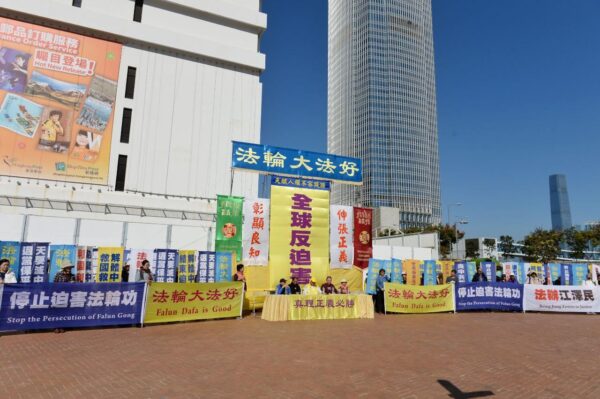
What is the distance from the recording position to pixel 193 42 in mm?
26016

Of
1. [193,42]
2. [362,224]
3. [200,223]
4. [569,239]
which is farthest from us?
[569,239]

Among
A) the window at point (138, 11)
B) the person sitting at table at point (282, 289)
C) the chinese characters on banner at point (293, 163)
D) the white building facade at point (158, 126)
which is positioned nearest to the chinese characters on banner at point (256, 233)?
the chinese characters on banner at point (293, 163)

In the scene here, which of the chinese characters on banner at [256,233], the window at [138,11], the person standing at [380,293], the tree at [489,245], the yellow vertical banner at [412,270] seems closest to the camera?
the person standing at [380,293]

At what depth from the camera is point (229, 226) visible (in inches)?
642

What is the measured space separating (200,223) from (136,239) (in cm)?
392

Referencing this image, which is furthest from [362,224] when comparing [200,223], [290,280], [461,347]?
[200,223]

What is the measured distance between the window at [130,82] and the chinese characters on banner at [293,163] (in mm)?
11974

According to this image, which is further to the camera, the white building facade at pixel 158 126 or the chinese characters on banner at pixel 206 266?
the white building facade at pixel 158 126

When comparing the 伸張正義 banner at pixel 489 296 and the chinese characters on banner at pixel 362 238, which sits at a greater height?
the chinese characters on banner at pixel 362 238

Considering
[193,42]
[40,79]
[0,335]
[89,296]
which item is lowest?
[0,335]

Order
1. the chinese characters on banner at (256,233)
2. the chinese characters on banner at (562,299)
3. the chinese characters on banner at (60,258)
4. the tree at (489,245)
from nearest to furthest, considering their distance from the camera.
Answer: the chinese characters on banner at (60,258)
the chinese characters on banner at (256,233)
the chinese characters on banner at (562,299)
the tree at (489,245)

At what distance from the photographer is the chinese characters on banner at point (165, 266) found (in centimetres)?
1612

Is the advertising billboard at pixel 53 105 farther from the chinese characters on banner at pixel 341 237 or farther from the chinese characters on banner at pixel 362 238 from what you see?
the chinese characters on banner at pixel 362 238

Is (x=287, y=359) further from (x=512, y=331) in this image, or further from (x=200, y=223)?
(x=200, y=223)
